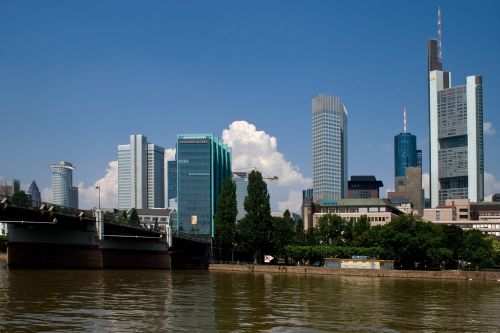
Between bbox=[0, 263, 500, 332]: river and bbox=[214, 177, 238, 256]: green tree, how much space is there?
196ft

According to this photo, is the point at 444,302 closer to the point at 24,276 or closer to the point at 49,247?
the point at 24,276

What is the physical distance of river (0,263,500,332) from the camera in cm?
4562

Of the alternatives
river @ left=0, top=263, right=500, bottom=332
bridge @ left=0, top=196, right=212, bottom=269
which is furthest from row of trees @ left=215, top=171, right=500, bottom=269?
river @ left=0, top=263, right=500, bottom=332

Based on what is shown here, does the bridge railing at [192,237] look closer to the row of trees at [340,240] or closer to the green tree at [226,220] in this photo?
the green tree at [226,220]

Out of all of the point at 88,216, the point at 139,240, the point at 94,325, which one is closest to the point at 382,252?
the point at 139,240

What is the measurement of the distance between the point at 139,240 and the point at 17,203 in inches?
1347

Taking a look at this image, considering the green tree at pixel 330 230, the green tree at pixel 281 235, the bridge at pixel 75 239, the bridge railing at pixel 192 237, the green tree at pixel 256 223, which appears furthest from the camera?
the green tree at pixel 330 230

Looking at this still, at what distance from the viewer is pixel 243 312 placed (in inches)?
2147

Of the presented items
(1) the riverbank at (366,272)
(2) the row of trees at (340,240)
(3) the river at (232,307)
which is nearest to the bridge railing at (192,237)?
(2) the row of trees at (340,240)

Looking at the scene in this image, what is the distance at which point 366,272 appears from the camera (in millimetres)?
121500

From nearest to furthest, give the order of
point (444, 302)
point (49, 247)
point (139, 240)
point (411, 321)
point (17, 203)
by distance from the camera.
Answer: point (411, 321), point (444, 302), point (17, 203), point (49, 247), point (139, 240)

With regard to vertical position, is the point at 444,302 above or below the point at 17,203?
below

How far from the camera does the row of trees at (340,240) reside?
430ft

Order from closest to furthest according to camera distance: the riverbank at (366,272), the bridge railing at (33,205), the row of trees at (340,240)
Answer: the bridge railing at (33,205)
the riverbank at (366,272)
the row of trees at (340,240)
